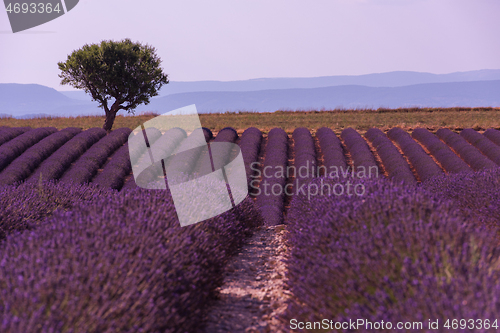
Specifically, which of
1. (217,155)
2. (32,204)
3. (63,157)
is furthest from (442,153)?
(63,157)

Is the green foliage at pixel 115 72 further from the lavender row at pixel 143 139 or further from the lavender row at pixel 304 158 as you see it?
the lavender row at pixel 304 158

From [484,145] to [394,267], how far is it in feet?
46.5

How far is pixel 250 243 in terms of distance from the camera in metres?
5.48

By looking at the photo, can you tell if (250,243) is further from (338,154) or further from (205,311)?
(338,154)

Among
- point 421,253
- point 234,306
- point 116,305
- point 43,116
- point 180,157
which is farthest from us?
point 43,116

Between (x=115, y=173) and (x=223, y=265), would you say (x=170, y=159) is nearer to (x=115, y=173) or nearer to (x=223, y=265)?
(x=115, y=173)

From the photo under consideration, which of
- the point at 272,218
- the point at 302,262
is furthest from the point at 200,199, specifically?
the point at 272,218

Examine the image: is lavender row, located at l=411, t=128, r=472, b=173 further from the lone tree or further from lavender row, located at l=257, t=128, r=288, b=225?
the lone tree

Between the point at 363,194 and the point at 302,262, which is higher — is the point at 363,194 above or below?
above

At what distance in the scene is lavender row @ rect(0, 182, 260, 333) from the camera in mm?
2037

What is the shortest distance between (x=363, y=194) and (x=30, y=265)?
119 inches

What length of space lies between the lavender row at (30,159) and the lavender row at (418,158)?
1238cm

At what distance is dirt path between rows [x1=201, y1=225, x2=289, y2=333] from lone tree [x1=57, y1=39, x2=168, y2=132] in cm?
1697

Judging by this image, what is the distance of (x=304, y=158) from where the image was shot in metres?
12.9
